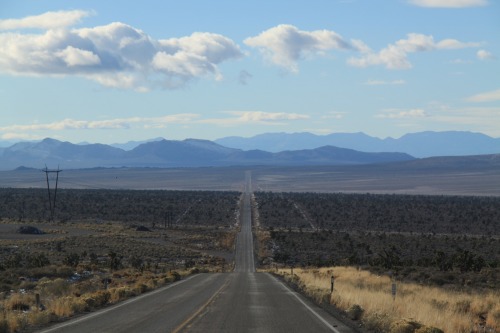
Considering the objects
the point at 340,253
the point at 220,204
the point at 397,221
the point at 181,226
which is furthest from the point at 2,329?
the point at 220,204

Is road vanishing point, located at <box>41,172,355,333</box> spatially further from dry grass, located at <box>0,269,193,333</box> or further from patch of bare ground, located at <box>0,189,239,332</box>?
patch of bare ground, located at <box>0,189,239,332</box>

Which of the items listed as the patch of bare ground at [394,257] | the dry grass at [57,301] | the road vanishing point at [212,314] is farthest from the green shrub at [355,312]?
the dry grass at [57,301]

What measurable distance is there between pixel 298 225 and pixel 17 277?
218 ft

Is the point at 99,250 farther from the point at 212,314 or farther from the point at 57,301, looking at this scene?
the point at 212,314

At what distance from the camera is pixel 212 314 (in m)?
19.1

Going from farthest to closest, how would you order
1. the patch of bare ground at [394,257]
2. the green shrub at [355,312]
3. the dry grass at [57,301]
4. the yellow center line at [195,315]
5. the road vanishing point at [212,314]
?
1. the patch of bare ground at [394,257]
2. the green shrub at [355,312]
3. the dry grass at [57,301]
4. the road vanishing point at [212,314]
5. the yellow center line at [195,315]

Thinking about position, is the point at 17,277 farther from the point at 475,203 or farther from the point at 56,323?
the point at 475,203

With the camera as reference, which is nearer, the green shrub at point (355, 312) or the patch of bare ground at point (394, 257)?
the green shrub at point (355, 312)

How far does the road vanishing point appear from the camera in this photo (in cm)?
1638

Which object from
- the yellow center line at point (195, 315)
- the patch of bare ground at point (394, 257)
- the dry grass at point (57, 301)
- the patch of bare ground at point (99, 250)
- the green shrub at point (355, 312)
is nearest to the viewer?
the yellow center line at point (195, 315)

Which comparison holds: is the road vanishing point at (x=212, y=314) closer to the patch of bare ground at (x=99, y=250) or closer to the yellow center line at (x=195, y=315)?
the yellow center line at (x=195, y=315)

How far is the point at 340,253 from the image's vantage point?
65.4m

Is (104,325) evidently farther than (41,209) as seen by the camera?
No

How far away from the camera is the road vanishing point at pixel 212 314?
16.4 meters
